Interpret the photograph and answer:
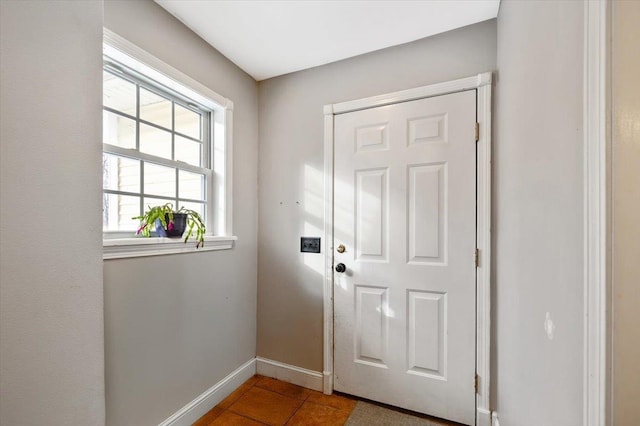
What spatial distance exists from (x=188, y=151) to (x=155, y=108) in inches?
12.5

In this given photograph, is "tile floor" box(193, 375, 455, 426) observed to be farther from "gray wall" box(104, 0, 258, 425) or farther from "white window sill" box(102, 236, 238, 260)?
"white window sill" box(102, 236, 238, 260)

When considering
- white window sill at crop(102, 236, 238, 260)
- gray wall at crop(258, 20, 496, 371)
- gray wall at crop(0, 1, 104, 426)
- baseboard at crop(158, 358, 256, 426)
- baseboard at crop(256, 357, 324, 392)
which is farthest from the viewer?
baseboard at crop(256, 357, 324, 392)

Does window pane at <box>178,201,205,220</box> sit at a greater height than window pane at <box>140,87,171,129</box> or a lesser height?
lesser

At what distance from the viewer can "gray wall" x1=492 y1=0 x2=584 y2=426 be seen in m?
0.64

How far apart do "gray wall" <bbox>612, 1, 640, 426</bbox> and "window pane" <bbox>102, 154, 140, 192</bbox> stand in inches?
72.7

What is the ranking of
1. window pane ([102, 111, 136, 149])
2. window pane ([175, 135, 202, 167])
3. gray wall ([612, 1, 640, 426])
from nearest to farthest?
gray wall ([612, 1, 640, 426]) < window pane ([102, 111, 136, 149]) < window pane ([175, 135, 202, 167])

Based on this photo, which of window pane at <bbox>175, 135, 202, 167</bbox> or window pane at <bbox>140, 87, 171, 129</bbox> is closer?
window pane at <bbox>140, 87, 171, 129</bbox>

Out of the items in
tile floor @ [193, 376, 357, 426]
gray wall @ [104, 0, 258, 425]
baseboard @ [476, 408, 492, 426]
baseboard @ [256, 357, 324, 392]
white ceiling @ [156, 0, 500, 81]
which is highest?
white ceiling @ [156, 0, 500, 81]

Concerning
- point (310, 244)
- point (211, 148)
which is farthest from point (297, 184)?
point (211, 148)

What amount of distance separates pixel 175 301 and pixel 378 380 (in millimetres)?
1413

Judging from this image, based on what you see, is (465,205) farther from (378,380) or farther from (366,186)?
(378,380)

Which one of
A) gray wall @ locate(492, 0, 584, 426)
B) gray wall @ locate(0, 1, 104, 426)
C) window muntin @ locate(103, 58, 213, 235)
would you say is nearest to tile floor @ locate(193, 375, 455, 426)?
gray wall @ locate(492, 0, 584, 426)

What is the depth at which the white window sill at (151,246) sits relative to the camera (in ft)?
4.30

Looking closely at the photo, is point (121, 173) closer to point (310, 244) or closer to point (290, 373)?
point (310, 244)
